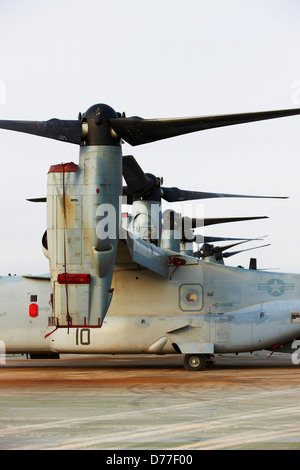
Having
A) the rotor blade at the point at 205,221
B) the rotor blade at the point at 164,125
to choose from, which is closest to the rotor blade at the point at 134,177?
the rotor blade at the point at 164,125

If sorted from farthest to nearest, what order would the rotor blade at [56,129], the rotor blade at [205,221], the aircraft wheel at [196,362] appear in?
the rotor blade at [205,221], the aircraft wheel at [196,362], the rotor blade at [56,129]

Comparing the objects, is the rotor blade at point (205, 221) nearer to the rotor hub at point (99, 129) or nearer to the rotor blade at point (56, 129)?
the rotor hub at point (99, 129)

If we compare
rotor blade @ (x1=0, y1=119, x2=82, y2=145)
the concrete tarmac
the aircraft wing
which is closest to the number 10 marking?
the concrete tarmac

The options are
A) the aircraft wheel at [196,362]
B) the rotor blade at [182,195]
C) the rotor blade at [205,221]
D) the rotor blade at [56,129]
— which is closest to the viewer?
the rotor blade at [56,129]

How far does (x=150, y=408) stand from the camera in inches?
502

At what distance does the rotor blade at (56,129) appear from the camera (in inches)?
621

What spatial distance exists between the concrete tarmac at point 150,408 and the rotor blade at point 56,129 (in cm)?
619

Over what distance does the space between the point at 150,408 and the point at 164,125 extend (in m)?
6.77

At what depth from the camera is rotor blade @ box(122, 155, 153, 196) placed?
20973mm

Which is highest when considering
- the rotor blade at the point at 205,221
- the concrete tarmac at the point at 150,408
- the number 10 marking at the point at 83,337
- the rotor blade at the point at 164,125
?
the rotor blade at the point at 164,125

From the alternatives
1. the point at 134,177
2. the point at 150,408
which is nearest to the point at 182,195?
the point at 134,177

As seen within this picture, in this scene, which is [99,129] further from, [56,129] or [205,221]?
[205,221]
